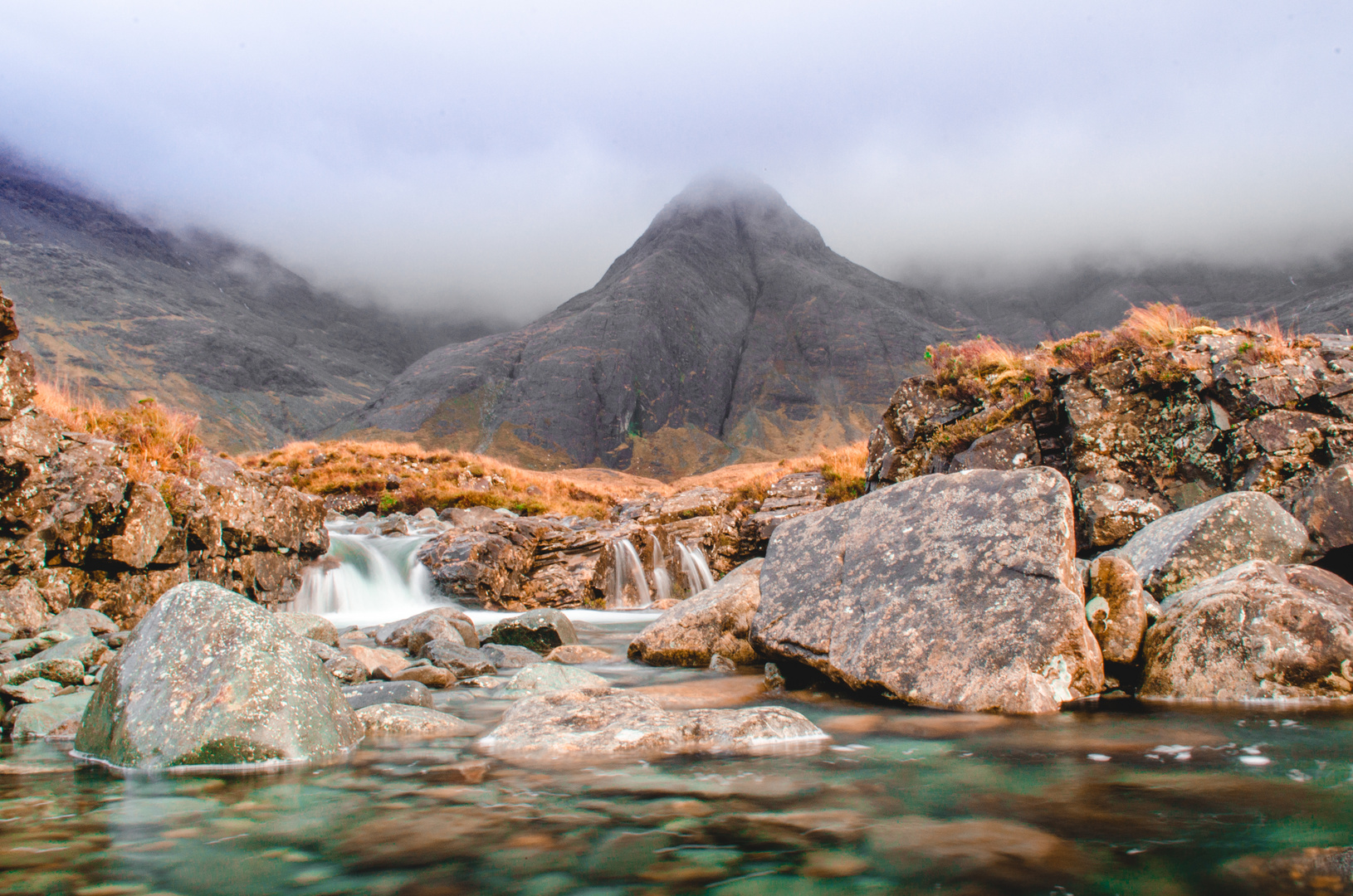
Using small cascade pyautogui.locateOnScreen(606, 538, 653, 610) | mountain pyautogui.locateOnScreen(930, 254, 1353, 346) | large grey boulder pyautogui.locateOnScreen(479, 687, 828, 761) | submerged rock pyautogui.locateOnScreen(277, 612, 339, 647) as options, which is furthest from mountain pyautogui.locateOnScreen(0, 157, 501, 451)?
mountain pyautogui.locateOnScreen(930, 254, 1353, 346)

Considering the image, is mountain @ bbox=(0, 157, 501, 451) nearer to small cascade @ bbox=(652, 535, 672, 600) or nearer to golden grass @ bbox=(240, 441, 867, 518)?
golden grass @ bbox=(240, 441, 867, 518)

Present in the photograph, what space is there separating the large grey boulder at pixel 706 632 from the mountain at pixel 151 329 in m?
108

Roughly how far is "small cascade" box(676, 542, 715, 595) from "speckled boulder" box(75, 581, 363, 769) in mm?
13827

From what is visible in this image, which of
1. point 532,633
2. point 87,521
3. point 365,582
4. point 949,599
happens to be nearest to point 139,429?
point 87,521

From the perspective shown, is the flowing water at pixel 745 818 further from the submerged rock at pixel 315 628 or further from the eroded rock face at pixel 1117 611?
the submerged rock at pixel 315 628

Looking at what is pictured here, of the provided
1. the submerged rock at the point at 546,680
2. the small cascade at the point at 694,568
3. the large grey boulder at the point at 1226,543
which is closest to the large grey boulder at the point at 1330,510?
the large grey boulder at the point at 1226,543

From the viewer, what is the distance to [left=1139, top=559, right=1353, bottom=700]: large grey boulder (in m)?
4.91

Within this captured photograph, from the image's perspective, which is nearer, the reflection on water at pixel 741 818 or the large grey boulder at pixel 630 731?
the reflection on water at pixel 741 818

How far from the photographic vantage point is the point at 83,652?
644 cm

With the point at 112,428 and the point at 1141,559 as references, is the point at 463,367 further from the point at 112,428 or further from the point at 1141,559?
the point at 1141,559

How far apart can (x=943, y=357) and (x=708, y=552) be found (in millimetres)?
7933

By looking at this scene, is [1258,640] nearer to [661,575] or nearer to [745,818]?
[745,818]

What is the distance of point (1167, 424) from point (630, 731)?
37.3 ft

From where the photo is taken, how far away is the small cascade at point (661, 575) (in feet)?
58.8
